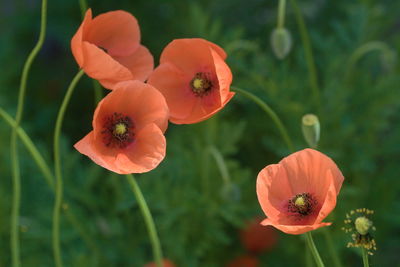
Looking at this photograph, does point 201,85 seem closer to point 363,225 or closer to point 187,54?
point 187,54

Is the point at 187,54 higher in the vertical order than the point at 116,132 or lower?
higher

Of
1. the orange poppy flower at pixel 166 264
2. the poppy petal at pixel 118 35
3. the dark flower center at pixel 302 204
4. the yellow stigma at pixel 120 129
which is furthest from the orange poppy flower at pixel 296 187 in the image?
the orange poppy flower at pixel 166 264

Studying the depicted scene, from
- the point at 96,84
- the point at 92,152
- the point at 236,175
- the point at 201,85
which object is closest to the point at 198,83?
the point at 201,85

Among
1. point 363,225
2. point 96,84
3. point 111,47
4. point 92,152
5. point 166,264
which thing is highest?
point 96,84

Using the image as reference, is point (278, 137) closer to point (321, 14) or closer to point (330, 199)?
point (321, 14)

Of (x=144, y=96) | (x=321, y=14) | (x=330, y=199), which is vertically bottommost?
(x=330, y=199)

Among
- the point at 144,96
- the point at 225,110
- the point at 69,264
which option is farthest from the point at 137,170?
Answer: the point at 225,110

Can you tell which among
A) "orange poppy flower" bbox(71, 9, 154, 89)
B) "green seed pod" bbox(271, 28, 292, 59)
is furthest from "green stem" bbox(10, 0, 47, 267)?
"green seed pod" bbox(271, 28, 292, 59)
